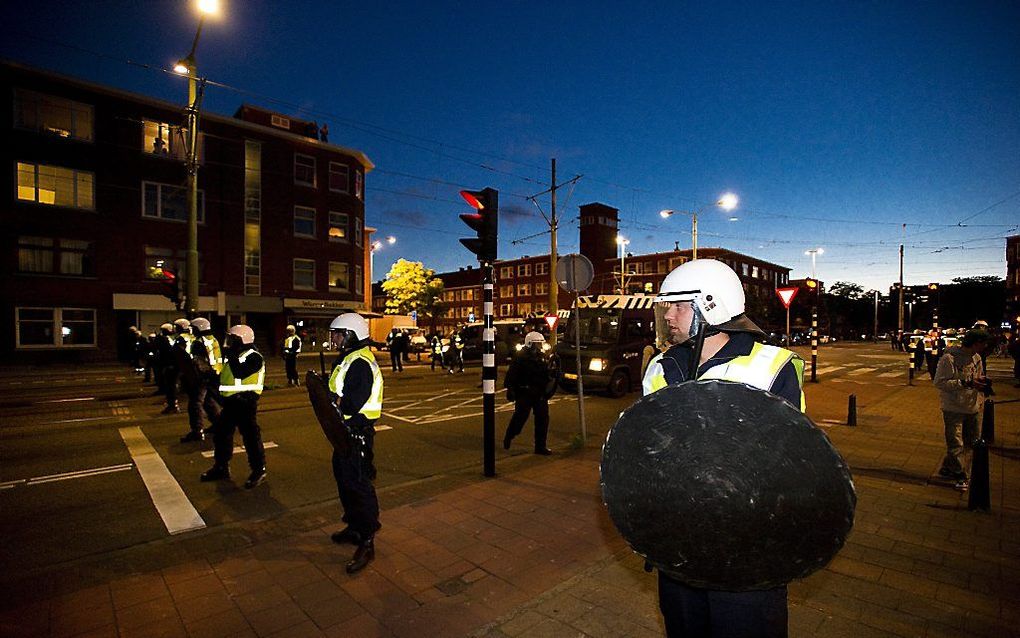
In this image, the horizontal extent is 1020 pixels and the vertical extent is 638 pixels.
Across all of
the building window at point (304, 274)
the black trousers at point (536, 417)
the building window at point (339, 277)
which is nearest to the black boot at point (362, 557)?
the black trousers at point (536, 417)

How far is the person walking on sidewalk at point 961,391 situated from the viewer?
5.72 m

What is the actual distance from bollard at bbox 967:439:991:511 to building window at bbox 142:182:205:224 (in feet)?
104

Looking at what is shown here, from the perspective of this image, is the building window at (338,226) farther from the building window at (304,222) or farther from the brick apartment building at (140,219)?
the building window at (304,222)

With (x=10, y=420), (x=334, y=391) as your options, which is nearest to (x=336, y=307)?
(x=10, y=420)

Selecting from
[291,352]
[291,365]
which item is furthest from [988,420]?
[291,365]

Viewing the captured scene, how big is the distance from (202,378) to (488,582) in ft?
20.9

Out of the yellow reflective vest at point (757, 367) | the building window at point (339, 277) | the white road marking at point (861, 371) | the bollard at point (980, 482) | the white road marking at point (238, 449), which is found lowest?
the white road marking at point (861, 371)

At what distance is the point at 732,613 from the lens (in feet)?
5.59

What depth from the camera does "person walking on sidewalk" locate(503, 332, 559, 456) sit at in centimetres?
754

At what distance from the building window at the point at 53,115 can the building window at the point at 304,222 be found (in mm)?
10714

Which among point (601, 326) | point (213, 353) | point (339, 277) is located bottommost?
point (213, 353)

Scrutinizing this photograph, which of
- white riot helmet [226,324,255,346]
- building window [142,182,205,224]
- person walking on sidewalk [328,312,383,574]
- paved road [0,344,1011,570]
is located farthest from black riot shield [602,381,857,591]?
building window [142,182,205,224]

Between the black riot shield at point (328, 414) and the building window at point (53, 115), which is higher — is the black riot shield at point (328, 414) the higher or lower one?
the lower one

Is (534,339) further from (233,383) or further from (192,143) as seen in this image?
(192,143)
